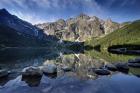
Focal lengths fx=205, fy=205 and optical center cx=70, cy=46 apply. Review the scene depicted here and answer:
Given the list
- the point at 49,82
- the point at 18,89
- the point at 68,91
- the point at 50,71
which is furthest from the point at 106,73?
the point at 18,89

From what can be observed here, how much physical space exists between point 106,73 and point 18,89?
17.6 m

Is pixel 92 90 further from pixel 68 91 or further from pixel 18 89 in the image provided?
pixel 18 89

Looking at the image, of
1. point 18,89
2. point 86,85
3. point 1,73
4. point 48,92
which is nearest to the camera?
point 48,92

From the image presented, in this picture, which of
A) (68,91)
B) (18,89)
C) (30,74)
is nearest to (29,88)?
(18,89)

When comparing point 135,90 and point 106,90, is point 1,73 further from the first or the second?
point 135,90

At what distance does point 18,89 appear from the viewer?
2484 cm

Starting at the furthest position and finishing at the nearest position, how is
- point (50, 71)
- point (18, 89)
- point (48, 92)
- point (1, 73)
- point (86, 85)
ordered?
point (50, 71) → point (1, 73) → point (86, 85) → point (18, 89) → point (48, 92)

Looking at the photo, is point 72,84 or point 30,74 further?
point 30,74

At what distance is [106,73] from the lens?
1453 inches

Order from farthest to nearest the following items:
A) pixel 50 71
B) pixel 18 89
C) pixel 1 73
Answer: pixel 50 71 < pixel 1 73 < pixel 18 89

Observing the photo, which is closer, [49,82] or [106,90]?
[106,90]

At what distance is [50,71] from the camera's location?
120ft

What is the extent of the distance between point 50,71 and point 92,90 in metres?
13.7

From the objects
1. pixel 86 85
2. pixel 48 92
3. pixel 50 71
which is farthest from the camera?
pixel 50 71
